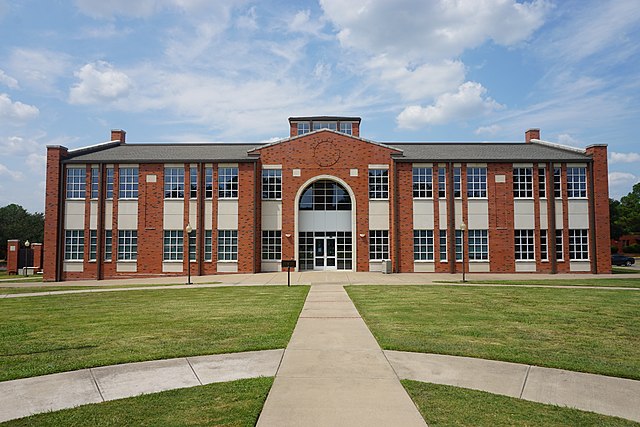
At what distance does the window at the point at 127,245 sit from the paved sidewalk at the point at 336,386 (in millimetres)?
24343

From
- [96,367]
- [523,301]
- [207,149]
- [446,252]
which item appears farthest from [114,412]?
[207,149]

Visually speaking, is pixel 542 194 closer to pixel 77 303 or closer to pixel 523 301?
pixel 523 301

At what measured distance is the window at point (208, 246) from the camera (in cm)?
3039

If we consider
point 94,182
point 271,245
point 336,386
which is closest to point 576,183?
point 271,245

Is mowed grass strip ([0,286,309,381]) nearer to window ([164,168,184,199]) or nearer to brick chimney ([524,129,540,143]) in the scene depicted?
window ([164,168,184,199])

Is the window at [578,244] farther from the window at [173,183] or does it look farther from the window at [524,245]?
the window at [173,183]

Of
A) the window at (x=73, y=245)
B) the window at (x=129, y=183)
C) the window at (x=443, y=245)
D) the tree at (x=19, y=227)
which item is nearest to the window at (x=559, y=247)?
the window at (x=443, y=245)

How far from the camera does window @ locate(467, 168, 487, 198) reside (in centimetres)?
3100

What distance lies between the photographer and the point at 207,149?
113 feet

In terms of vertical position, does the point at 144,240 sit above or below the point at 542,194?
below

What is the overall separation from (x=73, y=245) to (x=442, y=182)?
26.1 meters

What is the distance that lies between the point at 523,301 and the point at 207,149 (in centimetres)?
2641

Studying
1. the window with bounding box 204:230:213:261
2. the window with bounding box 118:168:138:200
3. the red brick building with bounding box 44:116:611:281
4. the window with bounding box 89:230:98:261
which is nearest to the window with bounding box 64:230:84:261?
the red brick building with bounding box 44:116:611:281

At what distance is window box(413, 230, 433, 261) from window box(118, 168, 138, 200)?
64.9 feet
